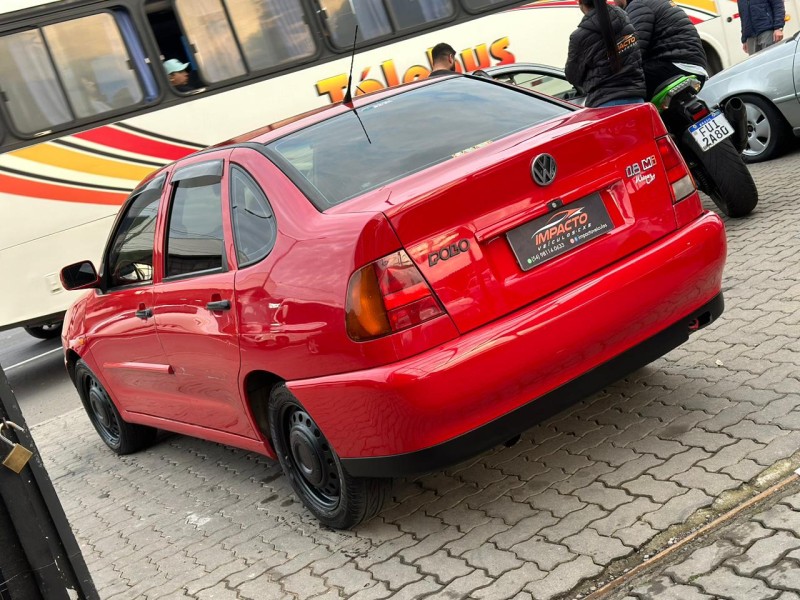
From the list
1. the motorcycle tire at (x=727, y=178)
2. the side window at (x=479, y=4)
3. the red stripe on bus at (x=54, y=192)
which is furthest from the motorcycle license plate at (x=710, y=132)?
the red stripe on bus at (x=54, y=192)

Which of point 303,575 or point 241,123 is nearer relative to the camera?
point 303,575

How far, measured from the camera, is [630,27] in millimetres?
7754

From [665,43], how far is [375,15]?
15.2 feet

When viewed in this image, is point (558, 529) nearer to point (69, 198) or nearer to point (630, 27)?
point (630, 27)

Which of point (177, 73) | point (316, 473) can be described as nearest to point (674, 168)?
point (316, 473)

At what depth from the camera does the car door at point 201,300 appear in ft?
15.0

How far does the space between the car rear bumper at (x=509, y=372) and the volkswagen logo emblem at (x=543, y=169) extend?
423mm

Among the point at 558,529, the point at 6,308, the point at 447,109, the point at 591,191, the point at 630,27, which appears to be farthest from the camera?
the point at 6,308

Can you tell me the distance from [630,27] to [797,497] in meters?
5.05

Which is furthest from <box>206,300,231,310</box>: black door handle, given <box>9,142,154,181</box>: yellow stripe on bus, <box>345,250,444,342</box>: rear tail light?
<box>9,142,154,181</box>: yellow stripe on bus

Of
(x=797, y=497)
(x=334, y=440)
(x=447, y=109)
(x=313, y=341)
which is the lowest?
(x=797, y=497)

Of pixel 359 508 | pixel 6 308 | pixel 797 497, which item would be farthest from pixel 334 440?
pixel 6 308

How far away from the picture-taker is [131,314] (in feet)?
18.3

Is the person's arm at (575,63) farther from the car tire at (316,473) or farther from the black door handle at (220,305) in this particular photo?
the car tire at (316,473)
